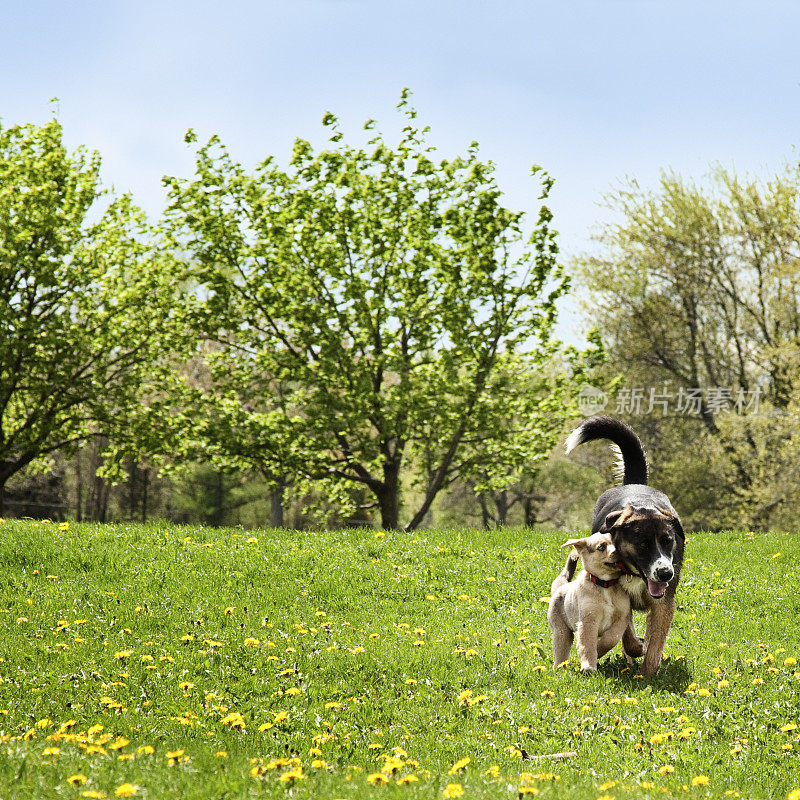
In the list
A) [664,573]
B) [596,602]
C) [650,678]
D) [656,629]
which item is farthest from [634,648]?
[664,573]

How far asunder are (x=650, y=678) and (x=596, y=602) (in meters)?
1.02

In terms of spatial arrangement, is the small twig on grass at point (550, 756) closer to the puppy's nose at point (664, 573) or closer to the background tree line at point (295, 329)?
the puppy's nose at point (664, 573)

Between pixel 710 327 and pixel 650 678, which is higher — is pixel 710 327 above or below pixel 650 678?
above

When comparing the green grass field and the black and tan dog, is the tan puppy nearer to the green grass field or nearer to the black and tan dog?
the black and tan dog

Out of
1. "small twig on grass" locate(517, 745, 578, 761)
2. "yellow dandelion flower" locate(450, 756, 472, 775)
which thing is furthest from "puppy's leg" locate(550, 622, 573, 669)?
"yellow dandelion flower" locate(450, 756, 472, 775)

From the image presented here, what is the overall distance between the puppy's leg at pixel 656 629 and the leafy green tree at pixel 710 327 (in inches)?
771

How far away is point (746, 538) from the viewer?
14867 mm

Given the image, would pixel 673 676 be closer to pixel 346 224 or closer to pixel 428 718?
pixel 428 718

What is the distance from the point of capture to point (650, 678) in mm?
7812

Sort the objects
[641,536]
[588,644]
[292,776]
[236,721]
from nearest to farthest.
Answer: [292,776]
[236,721]
[641,536]
[588,644]

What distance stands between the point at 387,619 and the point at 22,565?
16.7 feet

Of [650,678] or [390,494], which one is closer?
[650,678]

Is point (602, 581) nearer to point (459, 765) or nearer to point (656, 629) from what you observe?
point (656, 629)

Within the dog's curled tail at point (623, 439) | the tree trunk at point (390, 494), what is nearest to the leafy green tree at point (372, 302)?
the tree trunk at point (390, 494)
